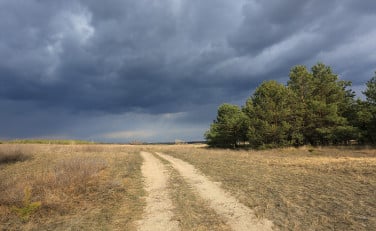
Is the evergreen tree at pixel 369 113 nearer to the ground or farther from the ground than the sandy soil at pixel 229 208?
farther from the ground

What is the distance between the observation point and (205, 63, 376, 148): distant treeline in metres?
39.5

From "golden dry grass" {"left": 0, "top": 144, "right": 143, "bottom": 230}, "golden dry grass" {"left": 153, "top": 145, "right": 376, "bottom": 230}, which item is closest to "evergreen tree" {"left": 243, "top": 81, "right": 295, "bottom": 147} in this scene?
"golden dry grass" {"left": 153, "top": 145, "right": 376, "bottom": 230}

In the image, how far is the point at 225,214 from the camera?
8.14 meters

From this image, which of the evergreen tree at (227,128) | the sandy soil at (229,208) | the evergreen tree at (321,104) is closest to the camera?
the sandy soil at (229,208)

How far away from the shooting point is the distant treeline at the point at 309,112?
3947 cm

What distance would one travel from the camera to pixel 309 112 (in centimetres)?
4153

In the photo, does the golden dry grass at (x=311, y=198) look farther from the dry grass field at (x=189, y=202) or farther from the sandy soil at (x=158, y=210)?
the sandy soil at (x=158, y=210)

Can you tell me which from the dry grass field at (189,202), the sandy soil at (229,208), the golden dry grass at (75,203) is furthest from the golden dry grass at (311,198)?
the golden dry grass at (75,203)

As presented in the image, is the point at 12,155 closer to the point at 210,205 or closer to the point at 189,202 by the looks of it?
the point at 189,202

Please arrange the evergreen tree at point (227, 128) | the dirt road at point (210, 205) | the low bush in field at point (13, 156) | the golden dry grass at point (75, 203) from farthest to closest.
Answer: the evergreen tree at point (227, 128)
the low bush in field at point (13, 156)
the golden dry grass at point (75, 203)
the dirt road at point (210, 205)

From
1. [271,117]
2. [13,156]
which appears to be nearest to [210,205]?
[13,156]

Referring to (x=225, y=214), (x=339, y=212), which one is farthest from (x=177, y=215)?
(x=339, y=212)

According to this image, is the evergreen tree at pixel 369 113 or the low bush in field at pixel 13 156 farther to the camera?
the evergreen tree at pixel 369 113

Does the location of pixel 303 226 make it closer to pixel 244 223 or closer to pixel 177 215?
pixel 244 223
